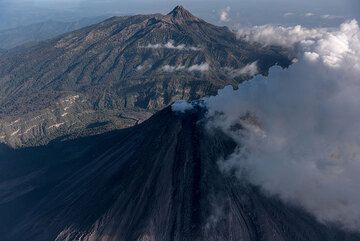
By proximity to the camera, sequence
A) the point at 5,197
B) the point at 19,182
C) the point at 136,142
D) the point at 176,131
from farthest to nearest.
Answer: the point at 19,182 < the point at 5,197 < the point at 136,142 < the point at 176,131

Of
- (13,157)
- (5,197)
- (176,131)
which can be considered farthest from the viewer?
(13,157)

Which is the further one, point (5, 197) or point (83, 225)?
point (5, 197)

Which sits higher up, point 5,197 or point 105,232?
point 105,232

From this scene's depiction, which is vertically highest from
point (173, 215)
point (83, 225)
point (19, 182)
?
point (173, 215)

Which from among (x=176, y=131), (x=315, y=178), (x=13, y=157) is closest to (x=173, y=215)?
(x=176, y=131)

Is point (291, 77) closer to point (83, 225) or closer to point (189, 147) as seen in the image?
point (189, 147)

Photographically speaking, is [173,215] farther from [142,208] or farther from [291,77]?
[291,77]
